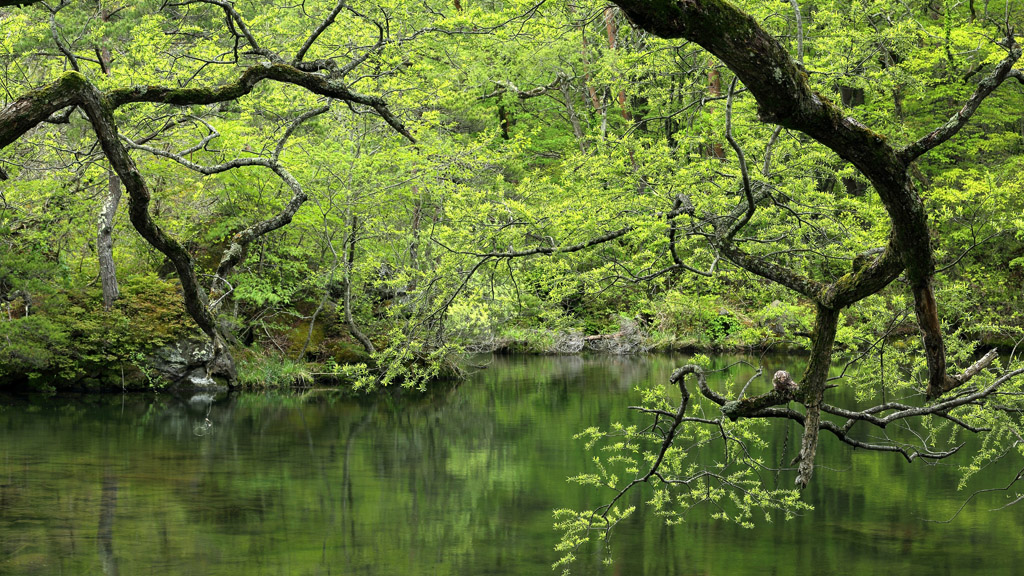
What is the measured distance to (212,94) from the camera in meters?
5.43

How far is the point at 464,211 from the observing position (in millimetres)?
11383

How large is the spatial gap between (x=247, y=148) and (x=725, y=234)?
1306 centimetres

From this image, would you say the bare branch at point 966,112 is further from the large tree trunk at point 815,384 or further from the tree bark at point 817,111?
the large tree trunk at point 815,384

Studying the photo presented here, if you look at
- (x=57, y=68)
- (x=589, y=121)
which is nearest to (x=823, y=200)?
(x=57, y=68)

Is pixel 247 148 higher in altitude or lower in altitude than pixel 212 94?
higher

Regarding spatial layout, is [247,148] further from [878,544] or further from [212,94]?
[878,544]

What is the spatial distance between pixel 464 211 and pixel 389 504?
12.5 feet

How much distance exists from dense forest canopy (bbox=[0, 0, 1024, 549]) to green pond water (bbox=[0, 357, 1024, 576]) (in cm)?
79

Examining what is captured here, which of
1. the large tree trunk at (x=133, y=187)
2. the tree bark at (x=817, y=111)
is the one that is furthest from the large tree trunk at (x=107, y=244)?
the tree bark at (x=817, y=111)

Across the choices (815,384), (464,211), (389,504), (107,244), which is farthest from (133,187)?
(107,244)

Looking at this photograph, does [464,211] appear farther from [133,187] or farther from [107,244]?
[107,244]

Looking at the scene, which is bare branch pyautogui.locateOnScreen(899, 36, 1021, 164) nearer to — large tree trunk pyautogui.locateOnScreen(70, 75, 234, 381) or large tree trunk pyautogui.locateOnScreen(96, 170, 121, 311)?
large tree trunk pyautogui.locateOnScreen(70, 75, 234, 381)

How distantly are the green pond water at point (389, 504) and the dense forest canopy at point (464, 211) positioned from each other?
0.79m

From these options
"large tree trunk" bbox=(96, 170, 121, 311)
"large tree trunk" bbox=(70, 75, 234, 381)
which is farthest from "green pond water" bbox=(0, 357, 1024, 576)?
"large tree trunk" bbox=(70, 75, 234, 381)
